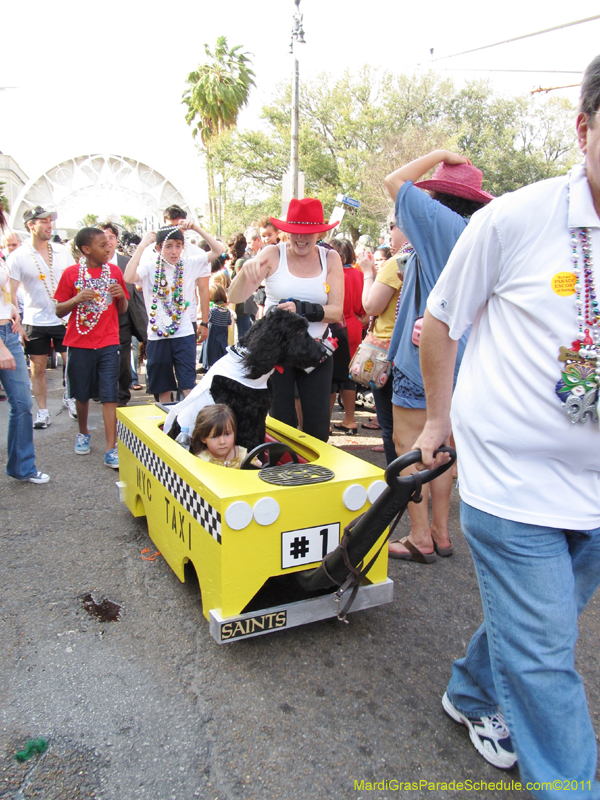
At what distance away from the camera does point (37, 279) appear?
17.9 ft

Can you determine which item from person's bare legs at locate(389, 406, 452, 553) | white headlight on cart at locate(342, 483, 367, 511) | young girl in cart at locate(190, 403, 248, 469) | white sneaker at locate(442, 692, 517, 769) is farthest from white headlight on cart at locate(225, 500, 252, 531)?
person's bare legs at locate(389, 406, 452, 553)

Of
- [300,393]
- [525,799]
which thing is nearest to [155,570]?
[300,393]

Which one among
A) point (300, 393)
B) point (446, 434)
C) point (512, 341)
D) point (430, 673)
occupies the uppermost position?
point (512, 341)

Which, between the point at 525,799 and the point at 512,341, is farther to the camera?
the point at 525,799

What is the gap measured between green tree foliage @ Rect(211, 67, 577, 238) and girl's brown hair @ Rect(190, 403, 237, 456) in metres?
27.7

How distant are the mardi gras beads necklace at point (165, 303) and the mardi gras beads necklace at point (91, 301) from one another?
1.19ft

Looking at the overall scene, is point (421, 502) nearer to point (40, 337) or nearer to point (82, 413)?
point (82, 413)

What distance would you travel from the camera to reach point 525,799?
5.47ft

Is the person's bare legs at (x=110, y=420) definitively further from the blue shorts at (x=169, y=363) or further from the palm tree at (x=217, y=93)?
the palm tree at (x=217, y=93)

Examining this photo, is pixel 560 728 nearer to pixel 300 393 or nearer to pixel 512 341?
pixel 512 341

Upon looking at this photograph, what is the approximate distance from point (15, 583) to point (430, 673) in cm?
204

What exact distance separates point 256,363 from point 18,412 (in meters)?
2.01

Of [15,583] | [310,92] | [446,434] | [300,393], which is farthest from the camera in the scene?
[310,92]

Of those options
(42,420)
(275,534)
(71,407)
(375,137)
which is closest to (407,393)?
(275,534)
